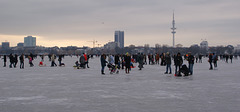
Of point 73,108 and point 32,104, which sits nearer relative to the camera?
point 73,108

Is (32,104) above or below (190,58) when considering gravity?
below

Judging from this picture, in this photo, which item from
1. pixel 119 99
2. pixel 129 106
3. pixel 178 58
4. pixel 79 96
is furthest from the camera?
pixel 178 58

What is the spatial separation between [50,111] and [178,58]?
1333 cm

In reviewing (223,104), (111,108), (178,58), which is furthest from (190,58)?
(111,108)

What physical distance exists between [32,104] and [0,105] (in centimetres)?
93

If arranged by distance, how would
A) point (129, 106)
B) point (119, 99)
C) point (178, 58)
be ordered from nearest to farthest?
point (129, 106) → point (119, 99) → point (178, 58)

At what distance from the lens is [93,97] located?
1021 cm

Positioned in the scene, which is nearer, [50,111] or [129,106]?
[50,111]

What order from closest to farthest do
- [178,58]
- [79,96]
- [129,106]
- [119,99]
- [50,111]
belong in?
1. [50,111]
2. [129,106]
3. [119,99]
4. [79,96]
5. [178,58]

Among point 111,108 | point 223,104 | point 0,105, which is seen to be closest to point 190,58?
point 223,104

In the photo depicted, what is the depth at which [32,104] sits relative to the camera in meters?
8.80

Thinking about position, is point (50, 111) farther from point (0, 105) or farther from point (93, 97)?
point (93, 97)

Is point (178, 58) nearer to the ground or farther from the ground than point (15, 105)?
farther from the ground

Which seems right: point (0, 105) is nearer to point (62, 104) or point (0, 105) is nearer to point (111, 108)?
point (62, 104)
